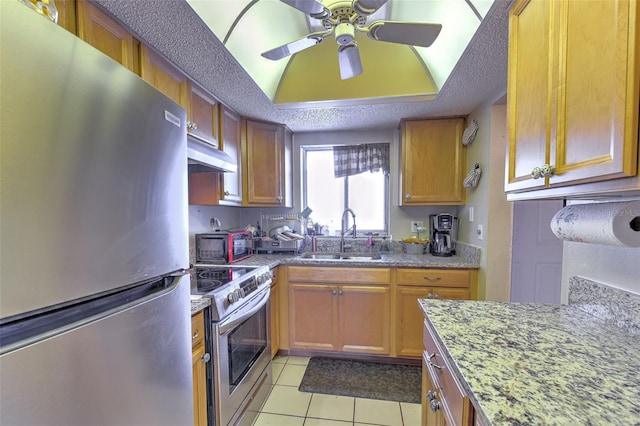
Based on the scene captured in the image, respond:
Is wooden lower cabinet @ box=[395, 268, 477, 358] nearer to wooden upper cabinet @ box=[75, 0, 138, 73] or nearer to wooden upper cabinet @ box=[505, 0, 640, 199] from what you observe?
wooden upper cabinet @ box=[505, 0, 640, 199]

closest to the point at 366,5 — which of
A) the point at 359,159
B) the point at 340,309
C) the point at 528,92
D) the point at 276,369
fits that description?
the point at 528,92

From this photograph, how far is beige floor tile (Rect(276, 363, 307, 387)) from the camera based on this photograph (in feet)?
6.52

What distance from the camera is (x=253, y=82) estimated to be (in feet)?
5.71

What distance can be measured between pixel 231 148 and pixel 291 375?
1928mm

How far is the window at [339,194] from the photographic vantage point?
287 centimetres

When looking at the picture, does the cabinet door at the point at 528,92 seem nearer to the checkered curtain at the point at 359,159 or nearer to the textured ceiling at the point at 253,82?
the textured ceiling at the point at 253,82

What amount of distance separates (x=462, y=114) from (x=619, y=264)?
66.7 inches

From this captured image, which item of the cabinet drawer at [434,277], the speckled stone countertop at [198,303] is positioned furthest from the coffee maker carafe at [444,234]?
the speckled stone countertop at [198,303]

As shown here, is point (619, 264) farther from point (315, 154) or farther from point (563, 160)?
point (315, 154)

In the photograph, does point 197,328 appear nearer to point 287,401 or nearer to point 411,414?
point 287,401

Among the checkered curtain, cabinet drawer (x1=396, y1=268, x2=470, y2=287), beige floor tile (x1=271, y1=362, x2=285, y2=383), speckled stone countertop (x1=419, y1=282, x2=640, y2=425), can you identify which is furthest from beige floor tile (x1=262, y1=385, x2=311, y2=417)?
the checkered curtain

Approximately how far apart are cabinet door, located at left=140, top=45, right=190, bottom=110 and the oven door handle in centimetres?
114

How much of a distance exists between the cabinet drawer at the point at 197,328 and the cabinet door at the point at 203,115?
3.57 ft

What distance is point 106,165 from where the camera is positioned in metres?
0.60
